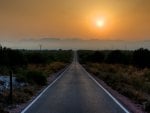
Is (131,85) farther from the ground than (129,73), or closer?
farther from the ground

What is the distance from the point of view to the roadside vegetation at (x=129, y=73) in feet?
69.7

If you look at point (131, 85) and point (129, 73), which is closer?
point (131, 85)

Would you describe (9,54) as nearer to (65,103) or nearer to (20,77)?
(20,77)

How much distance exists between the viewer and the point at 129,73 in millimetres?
54906

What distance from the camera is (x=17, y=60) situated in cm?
5962

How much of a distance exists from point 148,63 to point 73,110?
62.6 metres

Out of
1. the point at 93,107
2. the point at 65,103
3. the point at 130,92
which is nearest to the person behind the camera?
the point at 93,107

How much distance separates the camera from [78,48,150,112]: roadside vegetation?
69.7 feet

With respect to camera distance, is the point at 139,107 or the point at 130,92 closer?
the point at 139,107

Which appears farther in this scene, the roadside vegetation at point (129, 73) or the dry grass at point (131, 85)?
the roadside vegetation at point (129, 73)

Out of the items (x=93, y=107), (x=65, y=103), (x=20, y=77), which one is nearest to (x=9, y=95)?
(x=65, y=103)

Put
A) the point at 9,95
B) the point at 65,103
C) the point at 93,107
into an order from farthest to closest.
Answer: the point at 9,95
the point at 65,103
the point at 93,107

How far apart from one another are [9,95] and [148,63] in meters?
59.6

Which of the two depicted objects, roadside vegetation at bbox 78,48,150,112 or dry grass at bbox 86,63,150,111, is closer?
dry grass at bbox 86,63,150,111
